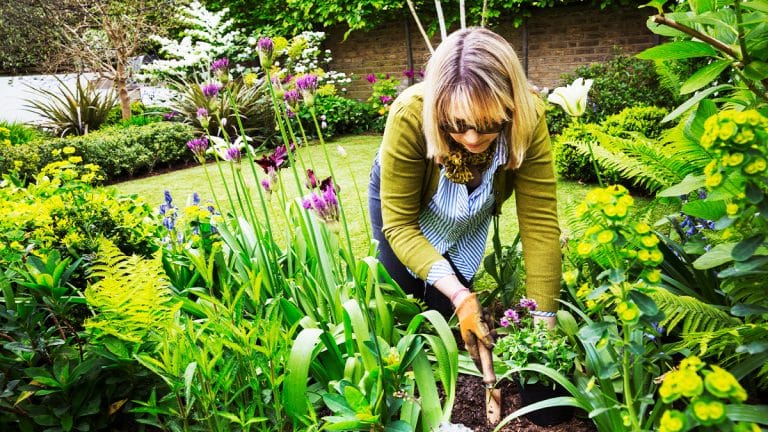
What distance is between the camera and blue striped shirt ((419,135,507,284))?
2.00 m

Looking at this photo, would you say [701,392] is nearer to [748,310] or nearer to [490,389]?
[748,310]

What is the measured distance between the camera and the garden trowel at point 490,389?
1569 millimetres

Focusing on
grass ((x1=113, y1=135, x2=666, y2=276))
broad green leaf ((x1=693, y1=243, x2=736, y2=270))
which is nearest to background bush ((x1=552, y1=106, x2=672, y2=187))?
grass ((x1=113, y1=135, x2=666, y2=276))

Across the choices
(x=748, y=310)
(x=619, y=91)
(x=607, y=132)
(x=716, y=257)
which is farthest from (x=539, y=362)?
(x=619, y=91)

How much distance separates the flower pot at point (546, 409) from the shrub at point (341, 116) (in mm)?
8601

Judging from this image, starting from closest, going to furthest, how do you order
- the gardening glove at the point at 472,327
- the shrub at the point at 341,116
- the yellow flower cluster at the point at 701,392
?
the yellow flower cluster at the point at 701,392
the gardening glove at the point at 472,327
the shrub at the point at 341,116

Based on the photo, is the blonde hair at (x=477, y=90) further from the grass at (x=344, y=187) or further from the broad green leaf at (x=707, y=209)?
the grass at (x=344, y=187)

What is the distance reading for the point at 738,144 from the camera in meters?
0.84

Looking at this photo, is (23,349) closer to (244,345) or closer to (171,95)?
(244,345)

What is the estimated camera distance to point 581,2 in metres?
9.38

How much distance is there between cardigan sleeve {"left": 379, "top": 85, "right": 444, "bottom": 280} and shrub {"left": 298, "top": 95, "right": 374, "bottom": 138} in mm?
8036

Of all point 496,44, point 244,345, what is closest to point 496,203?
point 496,44

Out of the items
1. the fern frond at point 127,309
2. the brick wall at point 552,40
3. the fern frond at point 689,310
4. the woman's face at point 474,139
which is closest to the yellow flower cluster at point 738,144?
the fern frond at point 689,310

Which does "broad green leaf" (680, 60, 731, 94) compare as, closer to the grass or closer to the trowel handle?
the trowel handle
